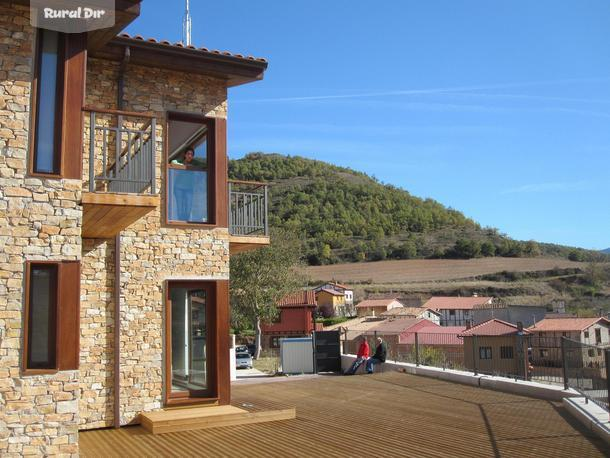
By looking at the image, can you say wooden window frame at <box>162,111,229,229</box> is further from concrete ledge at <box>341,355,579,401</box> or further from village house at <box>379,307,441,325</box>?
village house at <box>379,307,441,325</box>

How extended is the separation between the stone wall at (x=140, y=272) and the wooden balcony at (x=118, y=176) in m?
0.41

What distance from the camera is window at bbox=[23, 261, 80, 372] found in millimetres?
7082

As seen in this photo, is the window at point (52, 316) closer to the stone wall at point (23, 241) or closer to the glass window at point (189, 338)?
the stone wall at point (23, 241)

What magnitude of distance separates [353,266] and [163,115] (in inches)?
3029

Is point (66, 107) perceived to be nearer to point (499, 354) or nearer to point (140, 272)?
point (140, 272)

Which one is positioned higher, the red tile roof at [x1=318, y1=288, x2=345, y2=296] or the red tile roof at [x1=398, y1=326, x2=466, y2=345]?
the red tile roof at [x1=318, y1=288, x2=345, y2=296]

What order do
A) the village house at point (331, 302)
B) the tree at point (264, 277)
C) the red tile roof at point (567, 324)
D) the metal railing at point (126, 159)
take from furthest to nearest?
the village house at point (331, 302) < the tree at point (264, 277) < the red tile roof at point (567, 324) < the metal railing at point (126, 159)

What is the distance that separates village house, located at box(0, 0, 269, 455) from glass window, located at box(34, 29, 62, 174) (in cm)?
1

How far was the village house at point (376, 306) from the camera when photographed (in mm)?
62553

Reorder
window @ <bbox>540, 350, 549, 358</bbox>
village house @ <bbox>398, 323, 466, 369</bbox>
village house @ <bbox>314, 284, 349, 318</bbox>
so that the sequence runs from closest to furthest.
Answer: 1. window @ <bbox>540, 350, 549, 358</bbox>
2. village house @ <bbox>398, 323, 466, 369</bbox>
3. village house @ <bbox>314, 284, 349, 318</bbox>

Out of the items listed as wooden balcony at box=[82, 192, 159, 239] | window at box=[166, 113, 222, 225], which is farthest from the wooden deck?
A: window at box=[166, 113, 222, 225]

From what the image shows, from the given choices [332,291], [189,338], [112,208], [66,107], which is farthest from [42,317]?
[332,291]

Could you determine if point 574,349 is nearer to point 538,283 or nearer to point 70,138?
point 70,138

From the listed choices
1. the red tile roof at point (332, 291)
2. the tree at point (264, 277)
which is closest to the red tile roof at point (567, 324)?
the tree at point (264, 277)
